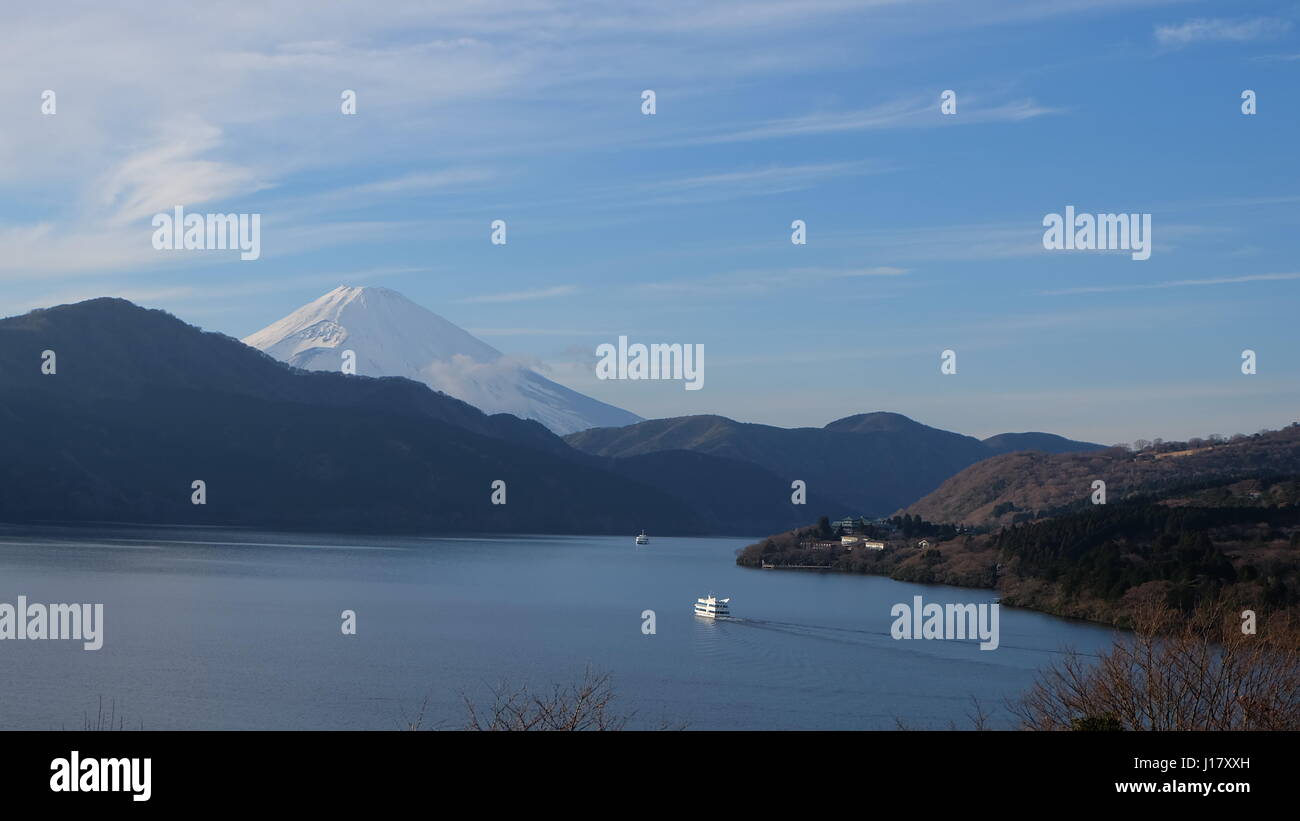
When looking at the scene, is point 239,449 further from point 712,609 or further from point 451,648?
point 451,648

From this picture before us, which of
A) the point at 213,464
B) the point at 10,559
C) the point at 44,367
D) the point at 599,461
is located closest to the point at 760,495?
the point at 599,461

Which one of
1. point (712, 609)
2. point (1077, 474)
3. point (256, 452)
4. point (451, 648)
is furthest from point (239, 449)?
point (451, 648)

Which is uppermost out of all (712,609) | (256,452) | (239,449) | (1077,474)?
(239,449)

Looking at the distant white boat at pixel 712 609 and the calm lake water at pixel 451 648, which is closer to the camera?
the calm lake water at pixel 451 648

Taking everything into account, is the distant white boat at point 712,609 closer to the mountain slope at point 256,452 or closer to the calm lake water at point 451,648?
the calm lake water at point 451,648

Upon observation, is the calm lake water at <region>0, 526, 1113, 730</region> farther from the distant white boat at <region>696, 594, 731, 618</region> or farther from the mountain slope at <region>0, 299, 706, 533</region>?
the mountain slope at <region>0, 299, 706, 533</region>

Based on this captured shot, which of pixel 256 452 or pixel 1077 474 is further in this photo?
pixel 256 452

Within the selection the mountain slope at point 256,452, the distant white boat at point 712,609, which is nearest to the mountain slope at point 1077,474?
the mountain slope at point 256,452

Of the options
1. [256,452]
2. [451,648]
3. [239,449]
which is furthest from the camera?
[256,452]

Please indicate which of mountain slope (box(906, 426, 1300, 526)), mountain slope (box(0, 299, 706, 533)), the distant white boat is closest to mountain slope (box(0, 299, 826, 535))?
mountain slope (box(0, 299, 706, 533))
